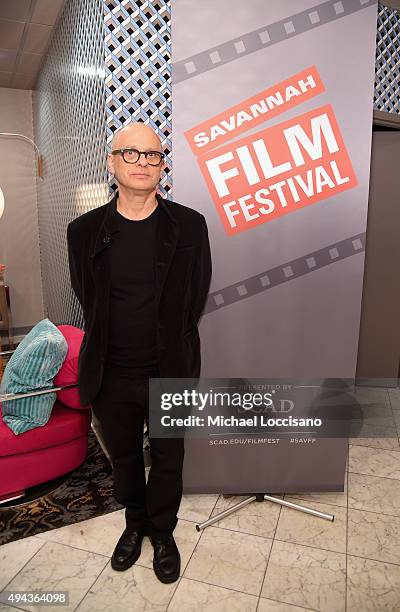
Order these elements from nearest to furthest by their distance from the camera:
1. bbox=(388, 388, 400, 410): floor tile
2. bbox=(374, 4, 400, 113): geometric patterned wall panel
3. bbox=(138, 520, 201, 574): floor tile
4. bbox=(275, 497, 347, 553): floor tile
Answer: bbox=(138, 520, 201, 574): floor tile
bbox=(275, 497, 347, 553): floor tile
bbox=(374, 4, 400, 113): geometric patterned wall panel
bbox=(388, 388, 400, 410): floor tile

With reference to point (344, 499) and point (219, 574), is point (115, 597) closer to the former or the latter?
point (219, 574)

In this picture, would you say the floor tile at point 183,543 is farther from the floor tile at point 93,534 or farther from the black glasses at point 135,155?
the black glasses at point 135,155

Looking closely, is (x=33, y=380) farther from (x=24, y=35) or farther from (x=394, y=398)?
(x=24, y=35)

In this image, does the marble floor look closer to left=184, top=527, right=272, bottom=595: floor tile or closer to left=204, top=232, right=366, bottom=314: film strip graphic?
left=184, top=527, right=272, bottom=595: floor tile

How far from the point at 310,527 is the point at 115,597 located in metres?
1.07

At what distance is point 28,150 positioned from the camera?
6.14 metres

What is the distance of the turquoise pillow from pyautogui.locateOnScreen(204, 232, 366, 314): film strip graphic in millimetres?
878

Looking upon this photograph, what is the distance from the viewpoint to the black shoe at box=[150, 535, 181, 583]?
79.0 inches

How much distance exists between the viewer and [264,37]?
2076mm

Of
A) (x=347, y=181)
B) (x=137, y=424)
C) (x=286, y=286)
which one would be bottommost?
(x=137, y=424)

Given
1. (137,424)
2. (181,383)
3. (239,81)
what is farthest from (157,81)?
(137,424)

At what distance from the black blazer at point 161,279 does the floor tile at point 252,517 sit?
1011 mm

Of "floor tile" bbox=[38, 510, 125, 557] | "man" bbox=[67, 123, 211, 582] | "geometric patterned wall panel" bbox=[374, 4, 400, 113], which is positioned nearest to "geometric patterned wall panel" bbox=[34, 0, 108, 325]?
"man" bbox=[67, 123, 211, 582]

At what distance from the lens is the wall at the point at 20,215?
6008 millimetres
